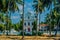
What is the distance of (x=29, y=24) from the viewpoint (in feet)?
326

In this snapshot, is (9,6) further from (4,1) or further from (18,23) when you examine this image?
(18,23)

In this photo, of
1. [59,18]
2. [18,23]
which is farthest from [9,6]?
[18,23]

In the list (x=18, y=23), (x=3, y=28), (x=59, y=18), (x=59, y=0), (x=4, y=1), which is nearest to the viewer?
(x=4, y=1)

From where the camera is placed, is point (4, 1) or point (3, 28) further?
point (3, 28)

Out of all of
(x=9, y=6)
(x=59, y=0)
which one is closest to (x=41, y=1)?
(x=59, y=0)

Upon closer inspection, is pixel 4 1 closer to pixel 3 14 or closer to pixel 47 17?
pixel 3 14

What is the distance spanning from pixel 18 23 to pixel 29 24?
1823 centimetres

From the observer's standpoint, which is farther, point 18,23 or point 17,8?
point 18,23

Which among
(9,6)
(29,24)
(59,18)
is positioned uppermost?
(9,6)

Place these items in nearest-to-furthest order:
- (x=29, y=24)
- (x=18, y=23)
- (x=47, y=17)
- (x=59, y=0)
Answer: (x=59, y=0), (x=47, y=17), (x=18, y=23), (x=29, y=24)

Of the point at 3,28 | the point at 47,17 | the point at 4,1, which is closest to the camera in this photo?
the point at 4,1

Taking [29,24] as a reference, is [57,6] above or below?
above

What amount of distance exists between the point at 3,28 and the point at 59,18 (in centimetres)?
1627

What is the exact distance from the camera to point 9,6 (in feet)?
157
